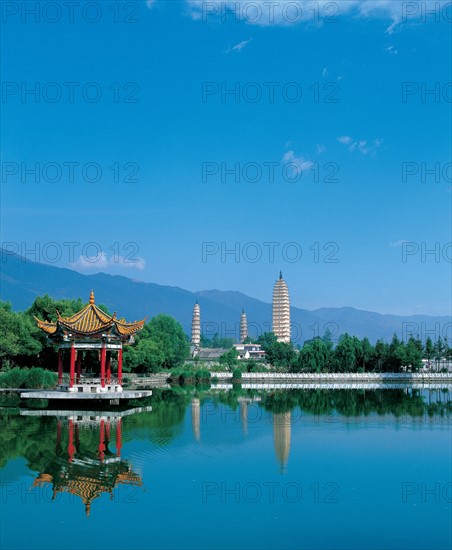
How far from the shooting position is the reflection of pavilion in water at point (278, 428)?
2008 cm

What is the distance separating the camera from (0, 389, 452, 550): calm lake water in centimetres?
1218

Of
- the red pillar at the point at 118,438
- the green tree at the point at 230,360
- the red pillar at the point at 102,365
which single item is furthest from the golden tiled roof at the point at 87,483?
the green tree at the point at 230,360

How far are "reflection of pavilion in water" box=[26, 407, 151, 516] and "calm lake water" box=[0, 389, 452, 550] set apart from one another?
0.05 m

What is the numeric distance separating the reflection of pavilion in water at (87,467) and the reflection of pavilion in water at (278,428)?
4019 millimetres

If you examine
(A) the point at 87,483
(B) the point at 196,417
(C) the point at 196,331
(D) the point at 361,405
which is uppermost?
(C) the point at 196,331

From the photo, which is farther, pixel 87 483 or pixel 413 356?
pixel 413 356

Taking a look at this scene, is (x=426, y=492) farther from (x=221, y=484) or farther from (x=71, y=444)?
(x=71, y=444)

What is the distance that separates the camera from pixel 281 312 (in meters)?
160

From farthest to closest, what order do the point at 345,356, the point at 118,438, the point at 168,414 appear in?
1. the point at 345,356
2. the point at 168,414
3. the point at 118,438

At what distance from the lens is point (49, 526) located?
492 inches

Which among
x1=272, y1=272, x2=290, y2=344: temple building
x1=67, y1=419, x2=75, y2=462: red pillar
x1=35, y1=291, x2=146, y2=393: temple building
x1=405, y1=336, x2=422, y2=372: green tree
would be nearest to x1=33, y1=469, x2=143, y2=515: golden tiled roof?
x1=67, y1=419, x2=75, y2=462: red pillar

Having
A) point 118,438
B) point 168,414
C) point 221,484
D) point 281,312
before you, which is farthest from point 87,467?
point 281,312

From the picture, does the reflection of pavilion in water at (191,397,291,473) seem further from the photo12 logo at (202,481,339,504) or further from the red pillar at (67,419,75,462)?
the red pillar at (67,419,75,462)

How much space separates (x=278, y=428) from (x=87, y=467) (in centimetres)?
1108
